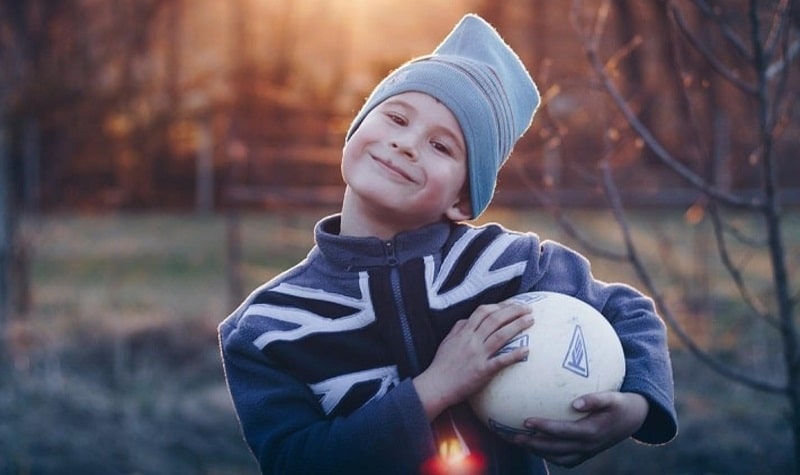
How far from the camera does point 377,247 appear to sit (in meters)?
2.63

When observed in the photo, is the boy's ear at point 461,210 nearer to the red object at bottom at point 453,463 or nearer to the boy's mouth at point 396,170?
the boy's mouth at point 396,170

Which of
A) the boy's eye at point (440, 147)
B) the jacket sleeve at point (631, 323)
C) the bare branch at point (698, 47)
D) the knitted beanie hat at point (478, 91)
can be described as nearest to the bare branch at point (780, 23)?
the bare branch at point (698, 47)

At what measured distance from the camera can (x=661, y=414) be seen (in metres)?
2.61

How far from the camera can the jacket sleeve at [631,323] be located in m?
2.62

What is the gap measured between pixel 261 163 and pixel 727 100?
4376 mm

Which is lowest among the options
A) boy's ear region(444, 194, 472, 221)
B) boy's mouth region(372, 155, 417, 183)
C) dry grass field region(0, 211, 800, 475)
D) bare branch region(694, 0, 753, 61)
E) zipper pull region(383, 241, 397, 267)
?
dry grass field region(0, 211, 800, 475)

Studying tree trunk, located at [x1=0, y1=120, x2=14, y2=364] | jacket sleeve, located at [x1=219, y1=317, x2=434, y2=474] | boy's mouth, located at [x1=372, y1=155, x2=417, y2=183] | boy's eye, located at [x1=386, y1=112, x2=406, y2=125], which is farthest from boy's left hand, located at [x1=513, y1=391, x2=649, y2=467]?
tree trunk, located at [x1=0, y1=120, x2=14, y2=364]

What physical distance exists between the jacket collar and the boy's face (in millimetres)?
36

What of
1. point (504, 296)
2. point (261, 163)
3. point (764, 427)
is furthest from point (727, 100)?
point (504, 296)

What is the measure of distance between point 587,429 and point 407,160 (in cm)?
68

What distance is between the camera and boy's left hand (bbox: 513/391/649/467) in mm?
2502

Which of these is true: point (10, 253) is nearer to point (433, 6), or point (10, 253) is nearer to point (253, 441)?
point (253, 441)

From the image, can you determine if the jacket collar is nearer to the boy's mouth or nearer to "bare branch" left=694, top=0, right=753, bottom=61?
the boy's mouth

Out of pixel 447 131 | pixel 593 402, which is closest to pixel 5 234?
pixel 447 131
